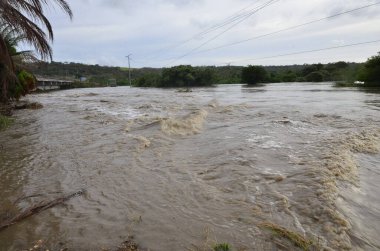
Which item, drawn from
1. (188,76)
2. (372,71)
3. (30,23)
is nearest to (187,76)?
(188,76)

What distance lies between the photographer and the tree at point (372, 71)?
1415 inches

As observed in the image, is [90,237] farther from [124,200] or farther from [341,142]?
[341,142]

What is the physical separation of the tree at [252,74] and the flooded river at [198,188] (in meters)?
51.5

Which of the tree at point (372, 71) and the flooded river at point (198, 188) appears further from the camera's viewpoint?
the tree at point (372, 71)

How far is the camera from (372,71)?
3662 centimetres

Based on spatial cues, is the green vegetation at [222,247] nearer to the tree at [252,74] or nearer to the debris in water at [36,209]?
the debris in water at [36,209]

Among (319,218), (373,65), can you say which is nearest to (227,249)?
(319,218)

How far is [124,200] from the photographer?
5492 mm

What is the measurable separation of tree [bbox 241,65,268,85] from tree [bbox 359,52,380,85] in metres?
25.1

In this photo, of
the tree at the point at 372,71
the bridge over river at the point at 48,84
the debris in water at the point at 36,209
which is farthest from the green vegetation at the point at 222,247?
the bridge over river at the point at 48,84

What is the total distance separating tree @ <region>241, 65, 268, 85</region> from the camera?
61978 millimetres

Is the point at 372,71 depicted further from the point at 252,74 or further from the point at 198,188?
the point at 198,188

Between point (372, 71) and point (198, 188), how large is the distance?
36.7m

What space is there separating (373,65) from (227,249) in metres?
38.5
